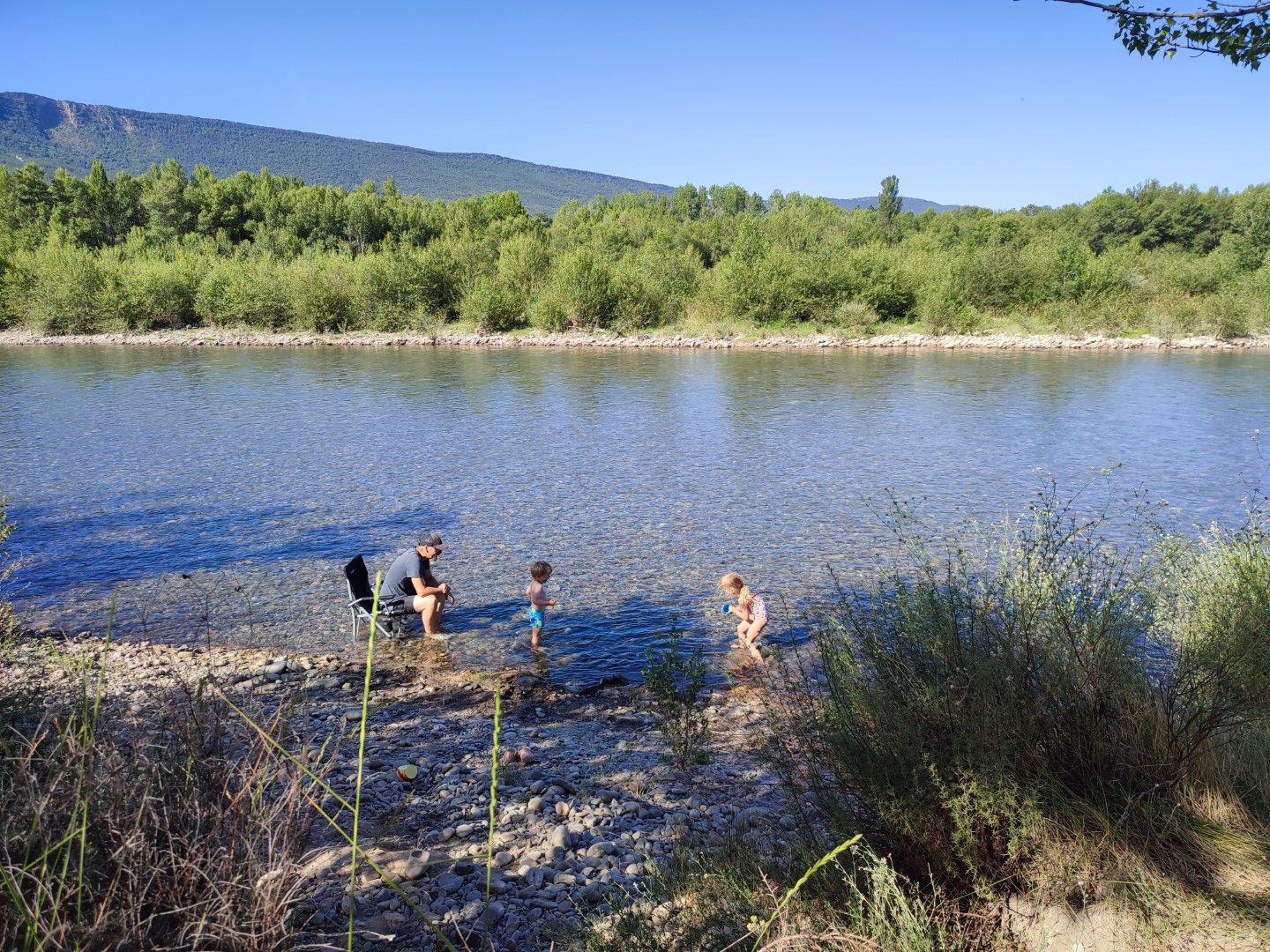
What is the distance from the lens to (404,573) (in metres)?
9.97

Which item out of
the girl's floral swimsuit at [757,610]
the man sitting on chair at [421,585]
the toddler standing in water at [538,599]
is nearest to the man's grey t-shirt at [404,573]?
the man sitting on chair at [421,585]

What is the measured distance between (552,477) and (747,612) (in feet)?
31.8

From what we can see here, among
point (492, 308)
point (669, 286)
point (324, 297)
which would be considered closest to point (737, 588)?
point (492, 308)

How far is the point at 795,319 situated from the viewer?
179ft

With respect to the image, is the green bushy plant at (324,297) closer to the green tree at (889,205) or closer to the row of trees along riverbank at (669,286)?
the row of trees along riverbank at (669,286)

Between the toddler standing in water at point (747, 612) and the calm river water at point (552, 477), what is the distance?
41 centimetres

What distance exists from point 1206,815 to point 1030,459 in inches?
678

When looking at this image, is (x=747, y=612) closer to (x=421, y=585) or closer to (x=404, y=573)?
(x=421, y=585)

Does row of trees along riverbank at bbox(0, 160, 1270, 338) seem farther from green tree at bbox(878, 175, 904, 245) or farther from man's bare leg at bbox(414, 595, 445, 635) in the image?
man's bare leg at bbox(414, 595, 445, 635)

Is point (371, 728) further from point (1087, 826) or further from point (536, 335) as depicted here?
point (536, 335)

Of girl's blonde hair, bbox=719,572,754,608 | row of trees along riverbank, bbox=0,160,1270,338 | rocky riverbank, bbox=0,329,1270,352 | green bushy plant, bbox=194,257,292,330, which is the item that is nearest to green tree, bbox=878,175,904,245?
row of trees along riverbank, bbox=0,160,1270,338

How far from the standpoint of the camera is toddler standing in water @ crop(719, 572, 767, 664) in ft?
29.9

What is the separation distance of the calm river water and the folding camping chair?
0.51 m

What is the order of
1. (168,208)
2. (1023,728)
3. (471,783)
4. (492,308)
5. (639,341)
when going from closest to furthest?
(1023,728)
(471,783)
(639,341)
(492,308)
(168,208)
